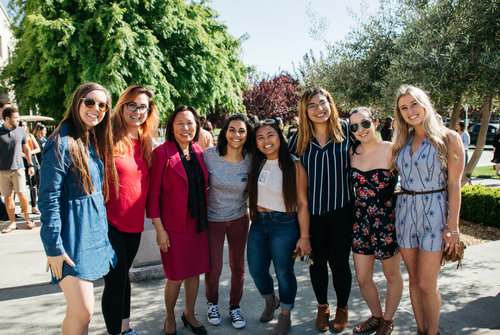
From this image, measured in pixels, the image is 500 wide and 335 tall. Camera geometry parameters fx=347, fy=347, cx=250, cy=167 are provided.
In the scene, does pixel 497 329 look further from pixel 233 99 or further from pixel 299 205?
pixel 233 99

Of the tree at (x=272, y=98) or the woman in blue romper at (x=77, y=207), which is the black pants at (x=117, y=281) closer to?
the woman in blue romper at (x=77, y=207)

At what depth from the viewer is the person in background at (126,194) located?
259cm

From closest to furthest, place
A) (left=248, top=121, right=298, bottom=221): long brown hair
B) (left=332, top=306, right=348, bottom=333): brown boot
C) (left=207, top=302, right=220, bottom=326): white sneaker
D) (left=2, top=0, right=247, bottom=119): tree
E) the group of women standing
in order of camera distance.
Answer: the group of women standing < (left=248, top=121, right=298, bottom=221): long brown hair < (left=332, top=306, right=348, bottom=333): brown boot < (left=207, top=302, right=220, bottom=326): white sneaker < (left=2, top=0, right=247, bottom=119): tree

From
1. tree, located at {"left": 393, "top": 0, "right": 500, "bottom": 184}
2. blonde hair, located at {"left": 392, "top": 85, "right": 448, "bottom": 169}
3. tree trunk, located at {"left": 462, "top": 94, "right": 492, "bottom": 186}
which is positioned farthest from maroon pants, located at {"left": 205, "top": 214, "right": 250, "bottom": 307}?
tree trunk, located at {"left": 462, "top": 94, "right": 492, "bottom": 186}

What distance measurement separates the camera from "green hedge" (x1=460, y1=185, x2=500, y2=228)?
5965 mm

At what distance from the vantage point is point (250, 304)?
3533 millimetres

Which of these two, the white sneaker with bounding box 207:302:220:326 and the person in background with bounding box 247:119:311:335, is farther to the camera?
the white sneaker with bounding box 207:302:220:326

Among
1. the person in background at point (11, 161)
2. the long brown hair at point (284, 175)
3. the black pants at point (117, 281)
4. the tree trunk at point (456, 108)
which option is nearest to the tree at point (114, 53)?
the person in background at point (11, 161)

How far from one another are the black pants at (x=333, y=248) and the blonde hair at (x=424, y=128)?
0.63 meters

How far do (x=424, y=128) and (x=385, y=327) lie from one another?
1.66 meters

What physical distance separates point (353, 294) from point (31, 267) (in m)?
4.01

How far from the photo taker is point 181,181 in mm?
2865

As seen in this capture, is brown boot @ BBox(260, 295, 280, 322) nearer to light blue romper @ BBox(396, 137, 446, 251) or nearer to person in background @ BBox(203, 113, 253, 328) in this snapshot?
person in background @ BBox(203, 113, 253, 328)

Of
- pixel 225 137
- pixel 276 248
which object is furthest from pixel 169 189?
pixel 276 248
